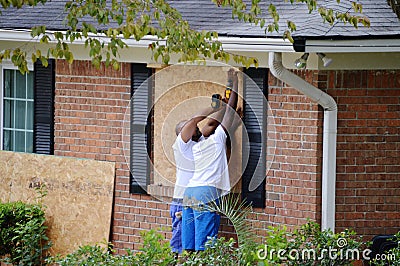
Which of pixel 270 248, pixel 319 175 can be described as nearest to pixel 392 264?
pixel 270 248

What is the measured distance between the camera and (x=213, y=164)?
1062 cm

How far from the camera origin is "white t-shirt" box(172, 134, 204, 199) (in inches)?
425

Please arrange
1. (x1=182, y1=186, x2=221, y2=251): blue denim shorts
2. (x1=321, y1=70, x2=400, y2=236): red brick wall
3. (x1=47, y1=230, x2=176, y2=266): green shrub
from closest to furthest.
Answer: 1. (x1=47, y1=230, x2=176, y2=266): green shrub
2. (x1=321, y1=70, x2=400, y2=236): red brick wall
3. (x1=182, y1=186, x2=221, y2=251): blue denim shorts

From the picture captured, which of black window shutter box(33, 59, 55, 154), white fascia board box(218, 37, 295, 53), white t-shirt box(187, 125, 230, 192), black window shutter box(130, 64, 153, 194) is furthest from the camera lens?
black window shutter box(33, 59, 55, 154)

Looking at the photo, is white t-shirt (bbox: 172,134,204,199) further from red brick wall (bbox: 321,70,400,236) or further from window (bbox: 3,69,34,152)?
window (bbox: 3,69,34,152)

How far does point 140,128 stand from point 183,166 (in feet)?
3.03

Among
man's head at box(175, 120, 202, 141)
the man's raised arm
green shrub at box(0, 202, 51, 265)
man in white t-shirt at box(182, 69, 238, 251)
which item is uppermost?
the man's raised arm

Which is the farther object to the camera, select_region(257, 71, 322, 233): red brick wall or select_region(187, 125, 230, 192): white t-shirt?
select_region(187, 125, 230, 192): white t-shirt

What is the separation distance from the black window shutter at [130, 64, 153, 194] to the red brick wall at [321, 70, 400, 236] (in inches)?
93.4

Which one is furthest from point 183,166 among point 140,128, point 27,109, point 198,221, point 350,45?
point 27,109

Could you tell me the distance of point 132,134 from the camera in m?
11.5

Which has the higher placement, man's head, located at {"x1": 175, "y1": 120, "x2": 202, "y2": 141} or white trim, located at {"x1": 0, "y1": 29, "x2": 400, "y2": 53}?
white trim, located at {"x1": 0, "y1": 29, "x2": 400, "y2": 53}

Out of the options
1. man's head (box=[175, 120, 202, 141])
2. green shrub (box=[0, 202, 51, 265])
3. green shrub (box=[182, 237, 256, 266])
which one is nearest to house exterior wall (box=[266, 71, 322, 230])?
man's head (box=[175, 120, 202, 141])

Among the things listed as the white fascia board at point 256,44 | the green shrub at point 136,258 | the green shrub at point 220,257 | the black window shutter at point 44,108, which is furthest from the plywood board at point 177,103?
the green shrub at point 136,258
